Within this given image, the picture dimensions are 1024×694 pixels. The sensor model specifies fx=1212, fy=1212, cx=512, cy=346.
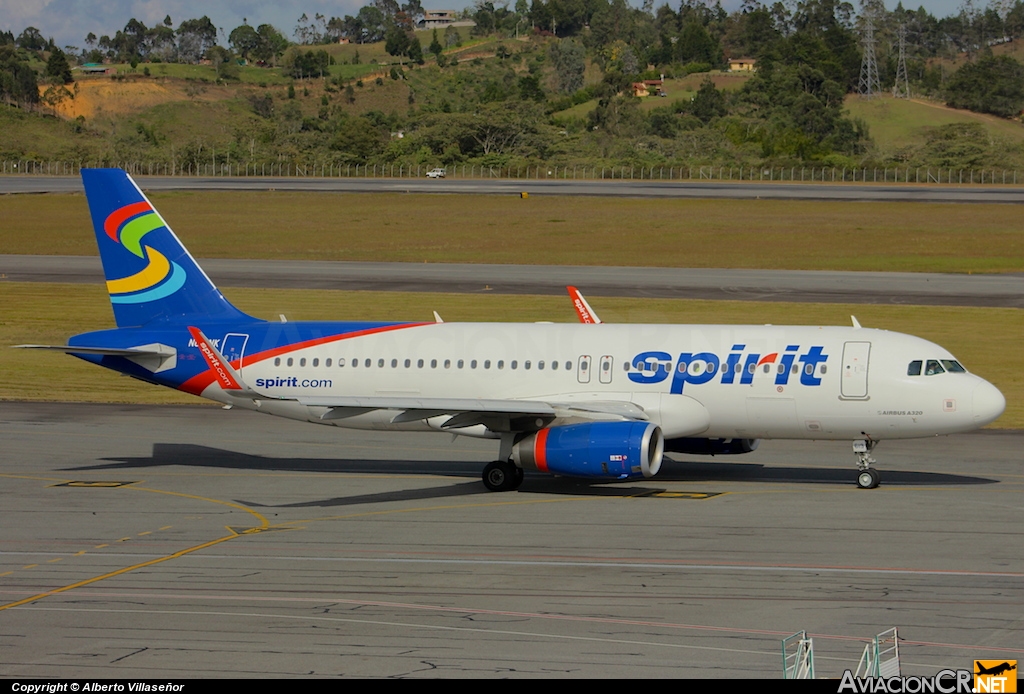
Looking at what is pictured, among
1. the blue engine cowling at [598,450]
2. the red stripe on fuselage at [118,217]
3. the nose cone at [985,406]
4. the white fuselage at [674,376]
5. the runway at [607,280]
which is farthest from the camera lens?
the runway at [607,280]

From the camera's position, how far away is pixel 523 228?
112 metres

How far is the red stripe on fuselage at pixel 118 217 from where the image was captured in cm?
3803

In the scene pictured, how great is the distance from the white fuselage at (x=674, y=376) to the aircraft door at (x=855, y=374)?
27 mm

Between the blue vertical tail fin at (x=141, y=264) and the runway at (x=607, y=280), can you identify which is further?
the runway at (x=607, y=280)

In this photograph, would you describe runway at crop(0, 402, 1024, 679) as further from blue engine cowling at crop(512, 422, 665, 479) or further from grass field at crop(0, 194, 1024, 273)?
grass field at crop(0, 194, 1024, 273)

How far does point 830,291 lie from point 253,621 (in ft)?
188

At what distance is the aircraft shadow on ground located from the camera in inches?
1315

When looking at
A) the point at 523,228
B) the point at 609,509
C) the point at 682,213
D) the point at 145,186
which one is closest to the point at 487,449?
the point at 609,509

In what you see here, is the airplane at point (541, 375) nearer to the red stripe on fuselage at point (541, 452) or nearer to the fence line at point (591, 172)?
the red stripe on fuselage at point (541, 452)

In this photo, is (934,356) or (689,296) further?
(689,296)

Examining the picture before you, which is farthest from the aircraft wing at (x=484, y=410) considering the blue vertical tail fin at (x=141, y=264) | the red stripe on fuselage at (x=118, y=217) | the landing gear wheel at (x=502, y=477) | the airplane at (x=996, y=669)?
the airplane at (x=996, y=669)

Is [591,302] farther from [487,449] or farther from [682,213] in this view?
[682,213]

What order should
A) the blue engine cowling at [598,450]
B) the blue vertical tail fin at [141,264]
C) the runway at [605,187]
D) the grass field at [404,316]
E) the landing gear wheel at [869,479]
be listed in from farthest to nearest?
the runway at [605,187]
the grass field at [404,316]
the blue vertical tail fin at [141,264]
the landing gear wheel at [869,479]
the blue engine cowling at [598,450]

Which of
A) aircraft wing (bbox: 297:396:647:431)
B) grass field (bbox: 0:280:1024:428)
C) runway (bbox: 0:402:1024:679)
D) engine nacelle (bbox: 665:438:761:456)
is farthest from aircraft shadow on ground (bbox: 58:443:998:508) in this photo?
grass field (bbox: 0:280:1024:428)
